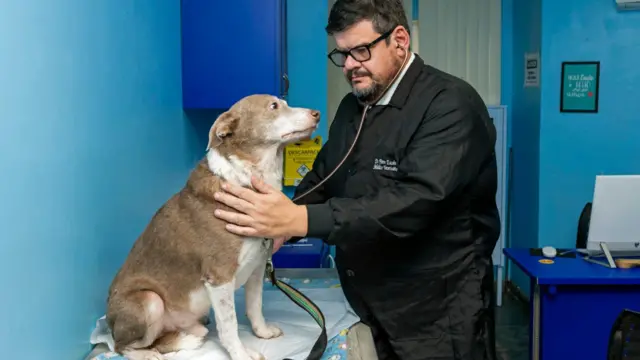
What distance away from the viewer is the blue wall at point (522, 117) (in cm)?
415

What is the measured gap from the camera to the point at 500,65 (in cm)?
459

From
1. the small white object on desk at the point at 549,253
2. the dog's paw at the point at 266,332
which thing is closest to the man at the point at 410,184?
the dog's paw at the point at 266,332

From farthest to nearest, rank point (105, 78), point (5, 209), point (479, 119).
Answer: point (105, 78) < point (479, 119) < point (5, 209)

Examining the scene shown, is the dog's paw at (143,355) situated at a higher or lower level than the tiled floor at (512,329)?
higher

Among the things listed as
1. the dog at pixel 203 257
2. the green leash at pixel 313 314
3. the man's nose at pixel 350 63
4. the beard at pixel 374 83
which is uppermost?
the man's nose at pixel 350 63

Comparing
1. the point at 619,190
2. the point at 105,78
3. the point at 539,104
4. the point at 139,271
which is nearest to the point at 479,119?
the point at 139,271

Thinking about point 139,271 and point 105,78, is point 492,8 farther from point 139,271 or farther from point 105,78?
point 139,271

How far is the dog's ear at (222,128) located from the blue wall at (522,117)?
9.75 feet

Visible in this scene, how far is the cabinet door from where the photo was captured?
2.83 metres

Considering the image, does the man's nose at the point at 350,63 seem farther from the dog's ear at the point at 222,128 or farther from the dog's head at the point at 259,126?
the dog's ear at the point at 222,128

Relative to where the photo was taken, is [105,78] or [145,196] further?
[145,196]

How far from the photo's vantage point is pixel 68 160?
155cm

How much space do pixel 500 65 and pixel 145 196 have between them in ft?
10.5

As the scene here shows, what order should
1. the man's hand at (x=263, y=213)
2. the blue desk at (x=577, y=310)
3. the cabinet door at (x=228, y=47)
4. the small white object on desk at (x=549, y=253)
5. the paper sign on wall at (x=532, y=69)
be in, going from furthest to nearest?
the paper sign on wall at (x=532, y=69) → the small white object on desk at (x=549, y=253) → the cabinet door at (x=228, y=47) → the blue desk at (x=577, y=310) → the man's hand at (x=263, y=213)
